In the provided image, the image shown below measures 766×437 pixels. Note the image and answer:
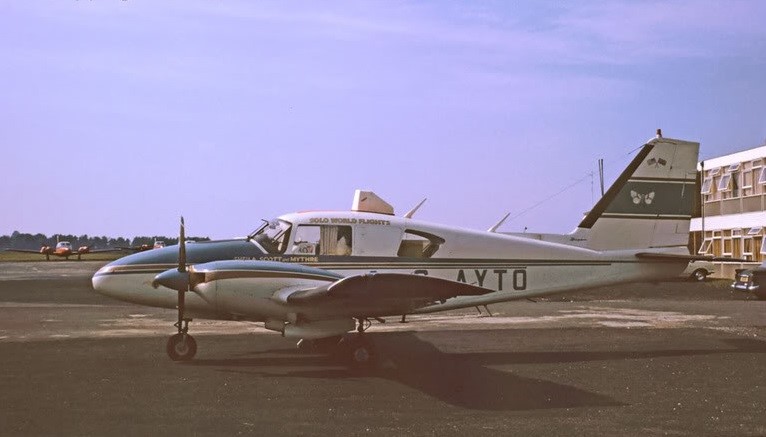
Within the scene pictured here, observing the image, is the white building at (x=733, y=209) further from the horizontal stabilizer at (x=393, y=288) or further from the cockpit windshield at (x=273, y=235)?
the horizontal stabilizer at (x=393, y=288)

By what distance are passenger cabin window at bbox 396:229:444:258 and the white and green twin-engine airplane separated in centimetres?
2

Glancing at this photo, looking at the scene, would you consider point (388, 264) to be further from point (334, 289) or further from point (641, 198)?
point (641, 198)

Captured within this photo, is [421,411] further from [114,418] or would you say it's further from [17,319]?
[17,319]

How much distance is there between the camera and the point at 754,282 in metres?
29.9

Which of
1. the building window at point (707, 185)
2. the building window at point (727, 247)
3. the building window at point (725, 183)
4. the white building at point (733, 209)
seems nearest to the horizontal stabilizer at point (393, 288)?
the white building at point (733, 209)

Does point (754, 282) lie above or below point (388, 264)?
below

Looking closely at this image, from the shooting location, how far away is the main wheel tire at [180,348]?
14.4 m

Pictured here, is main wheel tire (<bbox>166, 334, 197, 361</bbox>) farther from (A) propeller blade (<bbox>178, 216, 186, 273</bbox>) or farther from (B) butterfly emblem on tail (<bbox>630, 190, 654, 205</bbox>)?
(B) butterfly emblem on tail (<bbox>630, 190, 654, 205</bbox>)

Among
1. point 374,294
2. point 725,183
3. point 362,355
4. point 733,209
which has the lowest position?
point 362,355

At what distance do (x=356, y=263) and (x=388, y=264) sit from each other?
59 cm

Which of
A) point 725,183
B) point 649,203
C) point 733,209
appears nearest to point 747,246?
point 733,209

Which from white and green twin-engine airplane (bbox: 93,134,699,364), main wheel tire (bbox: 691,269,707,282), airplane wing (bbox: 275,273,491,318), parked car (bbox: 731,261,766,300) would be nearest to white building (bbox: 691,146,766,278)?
main wheel tire (bbox: 691,269,707,282)

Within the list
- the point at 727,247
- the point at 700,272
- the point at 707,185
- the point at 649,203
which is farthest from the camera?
the point at 707,185

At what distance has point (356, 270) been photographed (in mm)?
15211
